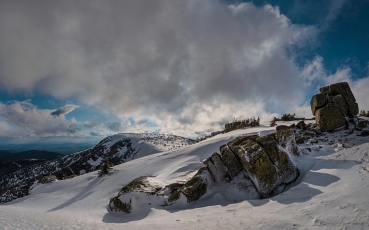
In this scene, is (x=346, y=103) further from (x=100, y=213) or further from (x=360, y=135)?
(x=100, y=213)

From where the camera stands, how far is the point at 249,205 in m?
9.64

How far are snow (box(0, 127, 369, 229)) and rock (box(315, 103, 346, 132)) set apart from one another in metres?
0.84

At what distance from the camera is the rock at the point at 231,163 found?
41.8ft

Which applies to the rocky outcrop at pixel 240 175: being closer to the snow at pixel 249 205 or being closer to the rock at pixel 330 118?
the snow at pixel 249 205

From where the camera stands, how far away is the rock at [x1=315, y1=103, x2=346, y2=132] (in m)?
15.3

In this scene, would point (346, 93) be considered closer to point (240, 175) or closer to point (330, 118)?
point (330, 118)

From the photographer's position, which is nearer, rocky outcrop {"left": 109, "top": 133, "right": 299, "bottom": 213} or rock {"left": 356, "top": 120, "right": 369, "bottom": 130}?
rocky outcrop {"left": 109, "top": 133, "right": 299, "bottom": 213}

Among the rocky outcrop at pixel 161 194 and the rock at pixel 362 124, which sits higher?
the rock at pixel 362 124

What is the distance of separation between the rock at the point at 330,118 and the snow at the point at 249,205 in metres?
0.84

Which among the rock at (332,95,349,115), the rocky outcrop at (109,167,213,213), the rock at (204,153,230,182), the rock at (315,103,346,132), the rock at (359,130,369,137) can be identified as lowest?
the rocky outcrop at (109,167,213,213)

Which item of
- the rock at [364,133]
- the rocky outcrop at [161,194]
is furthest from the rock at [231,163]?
the rock at [364,133]

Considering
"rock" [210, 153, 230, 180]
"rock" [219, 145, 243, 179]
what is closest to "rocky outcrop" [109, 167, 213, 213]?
"rock" [210, 153, 230, 180]

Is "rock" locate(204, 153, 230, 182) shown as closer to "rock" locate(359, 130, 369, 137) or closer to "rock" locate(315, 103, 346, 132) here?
"rock" locate(315, 103, 346, 132)

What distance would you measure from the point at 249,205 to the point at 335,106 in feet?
39.4
